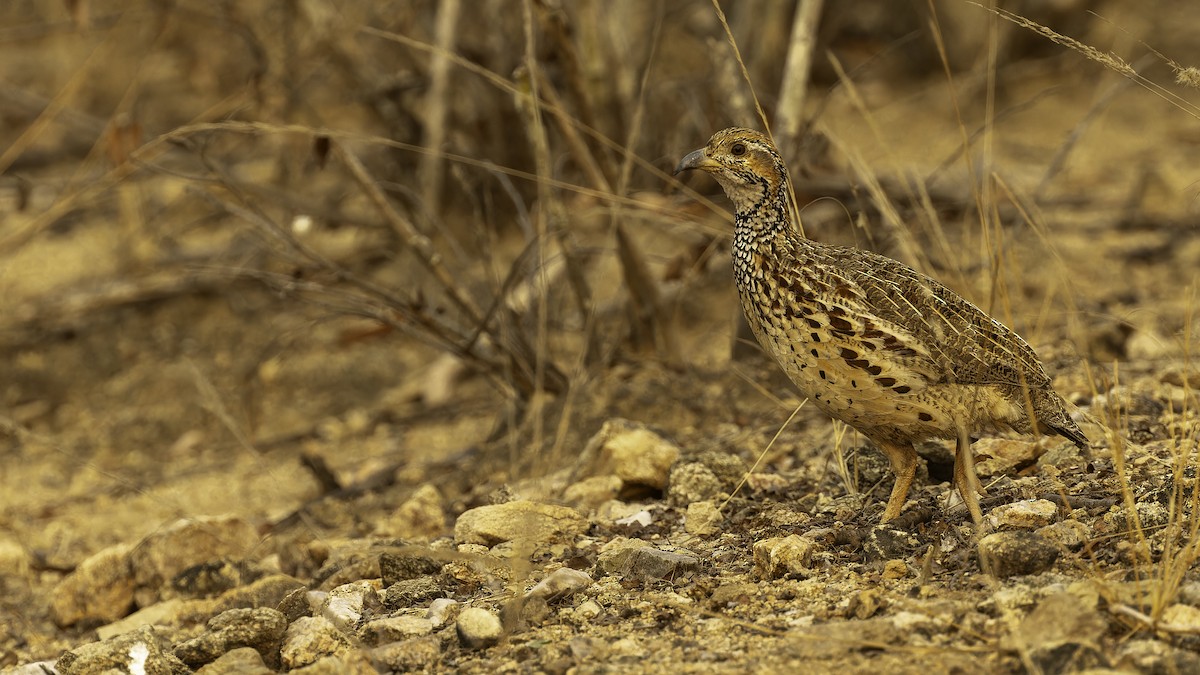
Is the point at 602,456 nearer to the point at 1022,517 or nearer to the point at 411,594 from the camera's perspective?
the point at 411,594

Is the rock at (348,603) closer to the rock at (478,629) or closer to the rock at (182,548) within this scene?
the rock at (478,629)

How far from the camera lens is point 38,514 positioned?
686 centimetres

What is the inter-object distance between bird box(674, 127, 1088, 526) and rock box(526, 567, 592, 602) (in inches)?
34.1

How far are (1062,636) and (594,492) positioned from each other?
2173 mm

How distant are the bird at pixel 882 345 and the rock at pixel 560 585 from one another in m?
0.87

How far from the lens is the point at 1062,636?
3.25 metres

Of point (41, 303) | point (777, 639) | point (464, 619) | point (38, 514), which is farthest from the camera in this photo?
point (41, 303)

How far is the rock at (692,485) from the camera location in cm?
483

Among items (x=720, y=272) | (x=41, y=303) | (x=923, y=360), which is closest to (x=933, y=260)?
(x=720, y=272)

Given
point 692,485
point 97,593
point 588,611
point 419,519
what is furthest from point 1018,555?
point 97,593

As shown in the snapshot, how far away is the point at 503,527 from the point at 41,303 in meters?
4.81

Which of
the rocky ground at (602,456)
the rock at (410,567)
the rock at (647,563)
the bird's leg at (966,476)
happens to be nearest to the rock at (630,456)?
the rocky ground at (602,456)

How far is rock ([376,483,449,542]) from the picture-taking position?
210 inches

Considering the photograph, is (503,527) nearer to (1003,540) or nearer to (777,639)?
(777,639)
